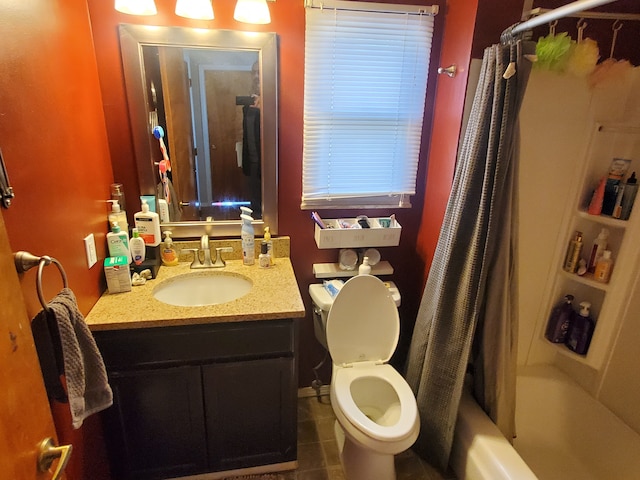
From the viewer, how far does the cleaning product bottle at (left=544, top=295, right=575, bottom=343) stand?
1.82m

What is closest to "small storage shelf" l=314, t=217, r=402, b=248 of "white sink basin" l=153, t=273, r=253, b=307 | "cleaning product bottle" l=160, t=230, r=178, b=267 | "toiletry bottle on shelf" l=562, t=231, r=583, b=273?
"white sink basin" l=153, t=273, r=253, b=307

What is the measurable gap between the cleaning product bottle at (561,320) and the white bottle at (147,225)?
1895mm

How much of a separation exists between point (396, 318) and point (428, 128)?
3.00 ft

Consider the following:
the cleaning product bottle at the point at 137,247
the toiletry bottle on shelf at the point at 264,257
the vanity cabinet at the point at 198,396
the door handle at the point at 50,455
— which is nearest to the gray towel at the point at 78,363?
the door handle at the point at 50,455

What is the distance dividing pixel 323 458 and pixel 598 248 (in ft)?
5.19

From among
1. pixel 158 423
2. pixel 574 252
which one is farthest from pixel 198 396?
pixel 574 252

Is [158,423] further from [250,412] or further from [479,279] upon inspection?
[479,279]

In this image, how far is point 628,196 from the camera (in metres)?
1.58

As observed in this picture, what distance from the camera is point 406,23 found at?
5.41 ft

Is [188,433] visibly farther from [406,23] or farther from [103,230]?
[406,23]

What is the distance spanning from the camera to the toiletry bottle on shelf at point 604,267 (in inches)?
65.6

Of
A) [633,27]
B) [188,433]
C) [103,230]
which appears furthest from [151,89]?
[633,27]

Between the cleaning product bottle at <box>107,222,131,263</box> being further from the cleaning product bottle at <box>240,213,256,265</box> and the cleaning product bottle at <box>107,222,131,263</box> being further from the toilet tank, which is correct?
the toilet tank

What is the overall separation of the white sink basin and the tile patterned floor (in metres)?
0.82
